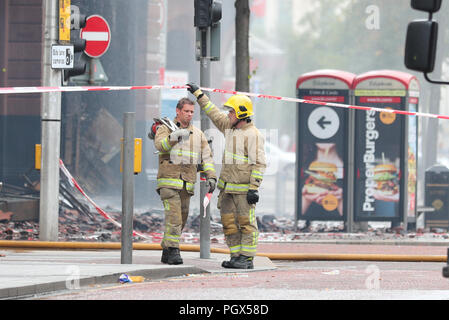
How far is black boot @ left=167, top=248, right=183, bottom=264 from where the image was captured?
11.6m

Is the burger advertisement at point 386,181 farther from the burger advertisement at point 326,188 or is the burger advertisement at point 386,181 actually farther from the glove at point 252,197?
the glove at point 252,197

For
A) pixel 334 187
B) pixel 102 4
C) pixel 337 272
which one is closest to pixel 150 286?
pixel 337 272

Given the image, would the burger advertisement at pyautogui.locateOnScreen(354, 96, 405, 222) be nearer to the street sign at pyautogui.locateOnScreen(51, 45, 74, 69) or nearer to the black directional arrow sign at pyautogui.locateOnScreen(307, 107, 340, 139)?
the black directional arrow sign at pyautogui.locateOnScreen(307, 107, 340, 139)

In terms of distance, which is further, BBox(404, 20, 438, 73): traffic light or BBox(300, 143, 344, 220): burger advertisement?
BBox(300, 143, 344, 220): burger advertisement

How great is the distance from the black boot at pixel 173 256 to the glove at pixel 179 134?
1.16 m

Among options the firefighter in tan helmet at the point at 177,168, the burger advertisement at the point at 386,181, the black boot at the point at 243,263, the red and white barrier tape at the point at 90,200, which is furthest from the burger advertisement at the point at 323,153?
the firefighter in tan helmet at the point at 177,168

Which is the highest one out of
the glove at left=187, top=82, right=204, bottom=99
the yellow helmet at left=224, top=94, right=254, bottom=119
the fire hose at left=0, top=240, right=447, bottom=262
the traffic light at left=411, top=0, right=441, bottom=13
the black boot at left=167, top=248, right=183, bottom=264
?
the traffic light at left=411, top=0, right=441, bottom=13

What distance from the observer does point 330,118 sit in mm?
18438

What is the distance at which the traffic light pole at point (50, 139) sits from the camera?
14297 millimetres

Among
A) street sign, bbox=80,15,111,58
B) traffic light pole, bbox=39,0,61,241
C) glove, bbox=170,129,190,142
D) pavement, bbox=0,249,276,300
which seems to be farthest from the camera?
street sign, bbox=80,15,111,58

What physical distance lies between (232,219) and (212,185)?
16.2 inches

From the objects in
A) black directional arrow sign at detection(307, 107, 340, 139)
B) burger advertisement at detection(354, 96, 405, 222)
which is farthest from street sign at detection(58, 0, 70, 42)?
burger advertisement at detection(354, 96, 405, 222)

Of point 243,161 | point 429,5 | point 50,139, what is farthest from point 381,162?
point 429,5

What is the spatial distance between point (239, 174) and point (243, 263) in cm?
95
